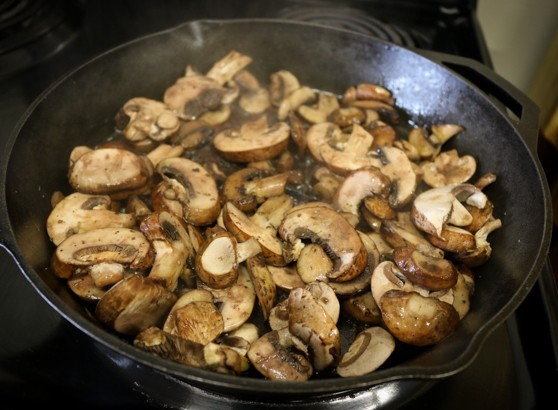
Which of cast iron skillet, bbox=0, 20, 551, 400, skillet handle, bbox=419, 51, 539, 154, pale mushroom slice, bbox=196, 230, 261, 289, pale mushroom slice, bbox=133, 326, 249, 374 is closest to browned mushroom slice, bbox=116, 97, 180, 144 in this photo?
cast iron skillet, bbox=0, 20, 551, 400

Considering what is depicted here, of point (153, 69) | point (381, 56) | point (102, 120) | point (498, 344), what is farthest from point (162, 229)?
point (381, 56)

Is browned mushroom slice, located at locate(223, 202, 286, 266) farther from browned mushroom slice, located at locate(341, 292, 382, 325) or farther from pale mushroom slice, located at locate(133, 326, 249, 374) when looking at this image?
pale mushroom slice, located at locate(133, 326, 249, 374)

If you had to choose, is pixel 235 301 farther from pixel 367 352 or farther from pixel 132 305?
pixel 367 352

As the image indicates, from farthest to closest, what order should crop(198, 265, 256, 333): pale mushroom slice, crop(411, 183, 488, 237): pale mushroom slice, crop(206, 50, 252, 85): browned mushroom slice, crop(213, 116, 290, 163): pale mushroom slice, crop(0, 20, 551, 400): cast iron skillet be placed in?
crop(206, 50, 252, 85): browned mushroom slice
crop(213, 116, 290, 163): pale mushroom slice
crop(411, 183, 488, 237): pale mushroom slice
crop(198, 265, 256, 333): pale mushroom slice
crop(0, 20, 551, 400): cast iron skillet

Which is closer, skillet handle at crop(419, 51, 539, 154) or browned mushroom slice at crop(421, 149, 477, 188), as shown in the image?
skillet handle at crop(419, 51, 539, 154)

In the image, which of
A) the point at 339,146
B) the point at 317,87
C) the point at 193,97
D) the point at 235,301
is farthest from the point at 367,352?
the point at 317,87

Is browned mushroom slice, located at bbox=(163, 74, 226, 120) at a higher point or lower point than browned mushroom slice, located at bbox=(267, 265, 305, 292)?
higher

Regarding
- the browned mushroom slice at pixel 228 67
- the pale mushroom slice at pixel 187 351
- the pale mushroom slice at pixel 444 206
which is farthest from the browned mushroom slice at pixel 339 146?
the pale mushroom slice at pixel 187 351

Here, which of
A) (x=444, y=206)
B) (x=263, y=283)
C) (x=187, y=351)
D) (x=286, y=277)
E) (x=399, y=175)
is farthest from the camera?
(x=399, y=175)
